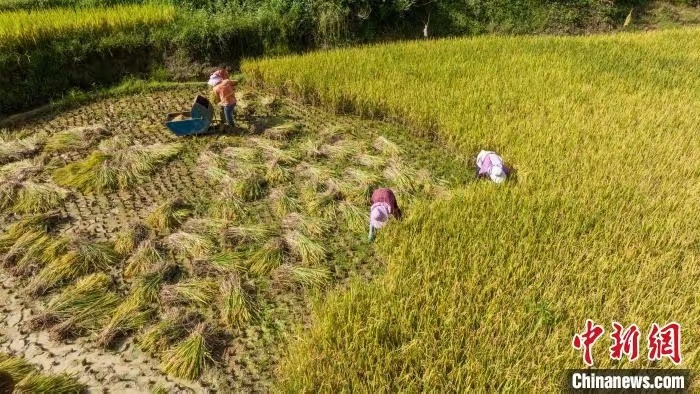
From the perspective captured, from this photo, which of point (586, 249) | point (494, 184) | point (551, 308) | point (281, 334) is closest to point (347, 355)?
point (281, 334)

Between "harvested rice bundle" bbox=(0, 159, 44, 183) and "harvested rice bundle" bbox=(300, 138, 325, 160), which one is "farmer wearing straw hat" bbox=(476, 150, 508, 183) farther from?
"harvested rice bundle" bbox=(0, 159, 44, 183)

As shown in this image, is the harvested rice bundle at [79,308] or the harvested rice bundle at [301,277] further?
the harvested rice bundle at [301,277]

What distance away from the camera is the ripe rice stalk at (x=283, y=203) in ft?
14.1

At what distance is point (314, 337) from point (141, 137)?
4141 millimetres

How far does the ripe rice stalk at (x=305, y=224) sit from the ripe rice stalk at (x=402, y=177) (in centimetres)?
101

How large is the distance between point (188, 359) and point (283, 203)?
6.26ft

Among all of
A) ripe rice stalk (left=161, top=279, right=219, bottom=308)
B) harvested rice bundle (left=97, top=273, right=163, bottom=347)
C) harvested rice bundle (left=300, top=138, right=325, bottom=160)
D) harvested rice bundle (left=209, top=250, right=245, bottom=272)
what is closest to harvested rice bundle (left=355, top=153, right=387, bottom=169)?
harvested rice bundle (left=300, top=138, right=325, bottom=160)

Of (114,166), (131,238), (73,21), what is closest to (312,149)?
(114,166)

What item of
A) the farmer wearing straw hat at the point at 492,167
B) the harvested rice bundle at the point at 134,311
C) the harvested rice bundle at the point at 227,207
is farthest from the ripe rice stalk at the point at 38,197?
the farmer wearing straw hat at the point at 492,167

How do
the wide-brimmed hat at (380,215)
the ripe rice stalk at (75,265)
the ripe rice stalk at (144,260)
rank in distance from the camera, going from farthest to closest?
the wide-brimmed hat at (380,215) → the ripe rice stalk at (144,260) → the ripe rice stalk at (75,265)

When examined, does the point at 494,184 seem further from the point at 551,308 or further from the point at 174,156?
the point at 174,156

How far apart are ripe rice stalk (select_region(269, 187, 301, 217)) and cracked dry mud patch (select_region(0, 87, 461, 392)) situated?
9cm

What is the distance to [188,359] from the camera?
2.76m

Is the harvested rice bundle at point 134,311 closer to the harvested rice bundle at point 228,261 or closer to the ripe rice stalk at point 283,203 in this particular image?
the harvested rice bundle at point 228,261
